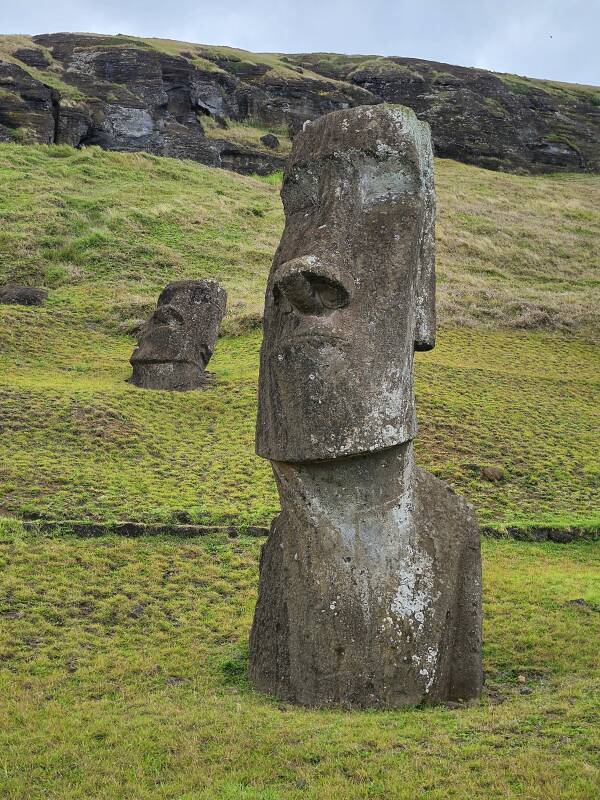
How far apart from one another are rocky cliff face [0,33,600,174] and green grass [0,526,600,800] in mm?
46160

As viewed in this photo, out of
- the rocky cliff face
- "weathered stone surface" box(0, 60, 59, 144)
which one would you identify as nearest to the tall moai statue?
"weathered stone surface" box(0, 60, 59, 144)

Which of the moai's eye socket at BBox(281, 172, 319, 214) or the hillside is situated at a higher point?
the moai's eye socket at BBox(281, 172, 319, 214)

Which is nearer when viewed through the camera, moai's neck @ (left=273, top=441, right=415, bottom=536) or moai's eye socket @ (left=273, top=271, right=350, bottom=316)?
moai's eye socket @ (left=273, top=271, right=350, bottom=316)

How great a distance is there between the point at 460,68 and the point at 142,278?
207 ft

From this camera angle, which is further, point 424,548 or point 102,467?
point 102,467

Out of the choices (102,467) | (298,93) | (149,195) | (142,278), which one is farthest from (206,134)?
(102,467)

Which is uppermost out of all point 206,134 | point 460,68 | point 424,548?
point 460,68

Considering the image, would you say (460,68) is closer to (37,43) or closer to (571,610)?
(37,43)

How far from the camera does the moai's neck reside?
6.00 m

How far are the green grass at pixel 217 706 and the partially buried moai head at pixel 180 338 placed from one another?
30.5 ft

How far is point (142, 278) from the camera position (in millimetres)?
30406

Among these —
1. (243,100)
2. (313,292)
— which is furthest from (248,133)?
(313,292)

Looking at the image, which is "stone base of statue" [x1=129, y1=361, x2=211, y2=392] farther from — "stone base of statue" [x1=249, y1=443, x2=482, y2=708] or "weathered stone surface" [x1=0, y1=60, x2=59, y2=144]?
"weathered stone surface" [x1=0, y1=60, x2=59, y2=144]

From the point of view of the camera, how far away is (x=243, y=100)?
2640 inches
